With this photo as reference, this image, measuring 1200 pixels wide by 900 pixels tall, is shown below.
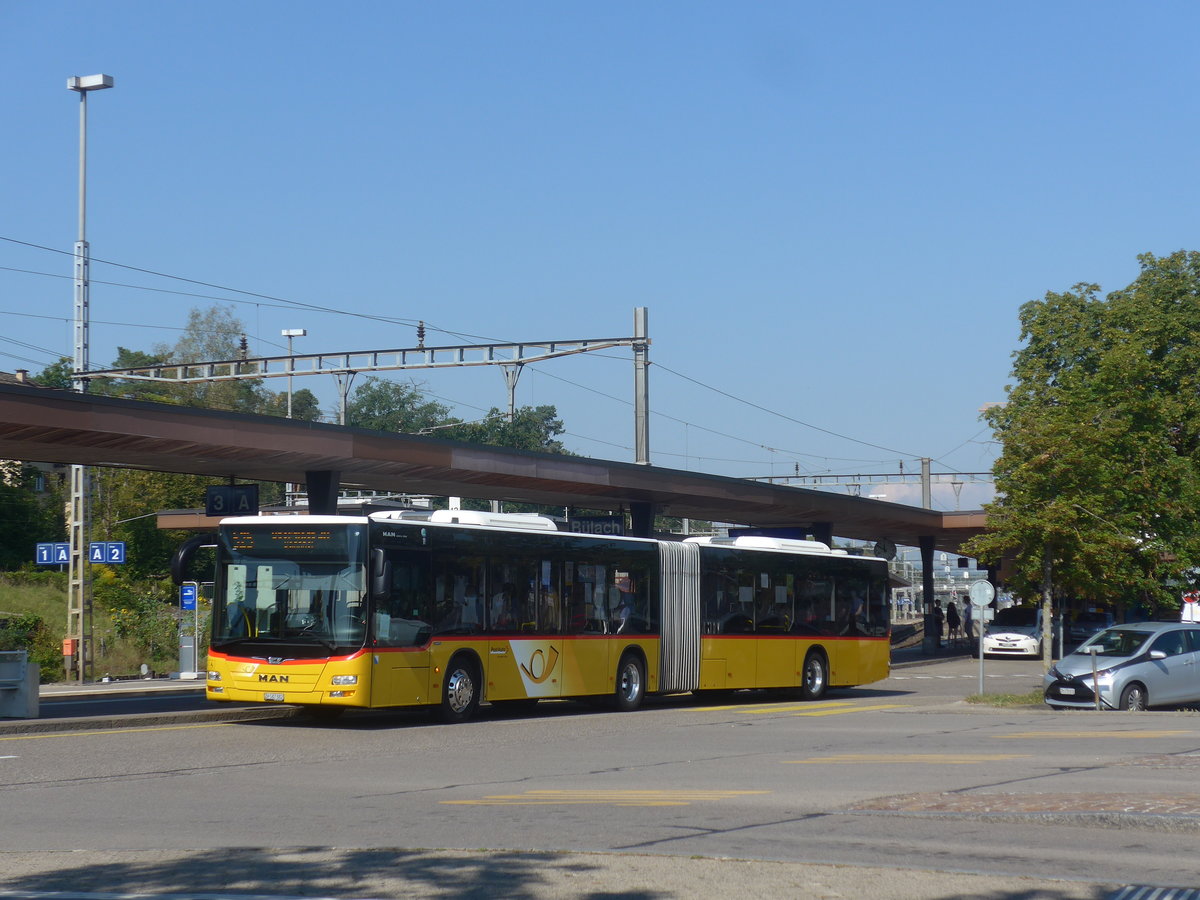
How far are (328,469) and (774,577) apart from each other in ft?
31.6

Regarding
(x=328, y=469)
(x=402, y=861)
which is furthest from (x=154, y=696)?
(x=402, y=861)

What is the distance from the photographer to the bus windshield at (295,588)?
1911cm

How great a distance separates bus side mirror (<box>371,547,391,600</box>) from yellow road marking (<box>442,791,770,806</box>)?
7016 millimetres

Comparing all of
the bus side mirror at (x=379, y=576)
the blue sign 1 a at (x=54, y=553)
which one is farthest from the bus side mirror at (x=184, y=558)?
the blue sign 1 a at (x=54, y=553)

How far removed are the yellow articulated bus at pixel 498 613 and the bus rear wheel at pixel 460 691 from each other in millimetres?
23

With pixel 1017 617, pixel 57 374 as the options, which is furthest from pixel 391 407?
pixel 1017 617

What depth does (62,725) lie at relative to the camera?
61.7 feet

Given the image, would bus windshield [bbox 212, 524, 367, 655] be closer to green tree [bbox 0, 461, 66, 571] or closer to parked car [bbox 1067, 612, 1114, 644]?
parked car [bbox 1067, 612, 1114, 644]

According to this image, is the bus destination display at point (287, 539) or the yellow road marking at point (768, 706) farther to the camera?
the yellow road marking at point (768, 706)

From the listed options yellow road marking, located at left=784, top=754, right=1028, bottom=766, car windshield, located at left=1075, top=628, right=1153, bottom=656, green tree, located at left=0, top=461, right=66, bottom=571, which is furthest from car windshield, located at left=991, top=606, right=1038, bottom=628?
green tree, located at left=0, top=461, right=66, bottom=571

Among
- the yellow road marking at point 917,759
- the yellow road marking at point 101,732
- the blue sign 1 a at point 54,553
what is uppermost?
the blue sign 1 a at point 54,553

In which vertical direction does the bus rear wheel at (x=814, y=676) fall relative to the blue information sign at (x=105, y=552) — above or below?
below

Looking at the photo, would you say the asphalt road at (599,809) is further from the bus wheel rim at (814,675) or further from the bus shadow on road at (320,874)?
the bus wheel rim at (814,675)

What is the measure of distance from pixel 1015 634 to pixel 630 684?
28205 mm
